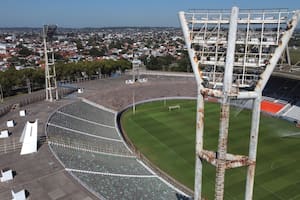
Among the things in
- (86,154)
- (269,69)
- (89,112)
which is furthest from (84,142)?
(269,69)

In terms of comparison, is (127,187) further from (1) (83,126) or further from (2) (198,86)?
(1) (83,126)

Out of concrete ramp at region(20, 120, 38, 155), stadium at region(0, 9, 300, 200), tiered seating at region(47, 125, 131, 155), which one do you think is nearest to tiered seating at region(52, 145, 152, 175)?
stadium at region(0, 9, 300, 200)

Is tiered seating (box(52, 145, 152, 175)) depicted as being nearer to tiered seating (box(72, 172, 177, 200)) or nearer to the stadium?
the stadium

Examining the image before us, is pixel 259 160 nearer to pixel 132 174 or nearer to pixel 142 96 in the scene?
pixel 132 174

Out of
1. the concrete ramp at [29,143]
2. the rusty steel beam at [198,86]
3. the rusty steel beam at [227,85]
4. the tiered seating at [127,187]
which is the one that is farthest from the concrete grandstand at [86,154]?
the rusty steel beam at [227,85]

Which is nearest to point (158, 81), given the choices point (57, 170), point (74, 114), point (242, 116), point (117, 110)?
point (117, 110)

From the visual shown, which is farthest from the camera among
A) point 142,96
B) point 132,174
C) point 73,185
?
point 142,96
